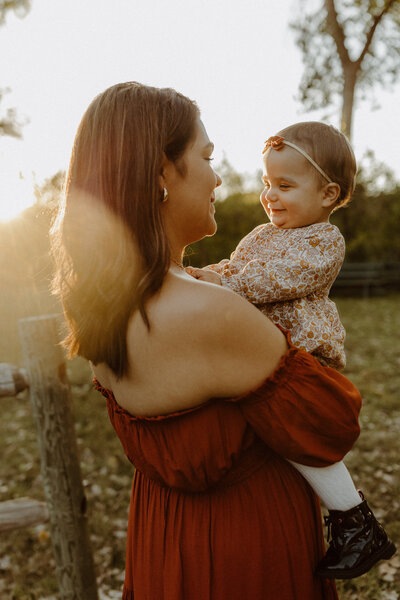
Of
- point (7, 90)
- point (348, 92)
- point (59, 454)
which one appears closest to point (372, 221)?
point (348, 92)

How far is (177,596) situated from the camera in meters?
1.54

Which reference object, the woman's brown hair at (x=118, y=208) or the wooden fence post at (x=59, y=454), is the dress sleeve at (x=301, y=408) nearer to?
the woman's brown hair at (x=118, y=208)

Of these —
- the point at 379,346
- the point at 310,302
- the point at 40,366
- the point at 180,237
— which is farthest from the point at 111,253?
the point at 379,346

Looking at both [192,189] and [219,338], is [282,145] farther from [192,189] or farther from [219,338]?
[219,338]

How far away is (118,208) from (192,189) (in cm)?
25

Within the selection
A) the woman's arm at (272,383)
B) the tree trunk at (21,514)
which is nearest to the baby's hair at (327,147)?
the woman's arm at (272,383)

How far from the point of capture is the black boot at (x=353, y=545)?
150cm

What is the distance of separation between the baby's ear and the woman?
0.48 m

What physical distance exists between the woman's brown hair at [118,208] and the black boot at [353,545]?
2.80ft

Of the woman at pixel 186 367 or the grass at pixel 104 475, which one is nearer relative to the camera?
the woman at pixel 186 367

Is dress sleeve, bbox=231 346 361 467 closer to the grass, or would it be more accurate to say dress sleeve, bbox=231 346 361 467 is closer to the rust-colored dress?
the rust-colored dress

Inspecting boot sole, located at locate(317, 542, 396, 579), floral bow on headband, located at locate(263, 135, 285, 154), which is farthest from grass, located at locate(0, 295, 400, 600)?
floral bow on headband, located at locate(263, 135, 285, 154)

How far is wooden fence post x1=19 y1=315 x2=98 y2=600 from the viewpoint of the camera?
2602mm

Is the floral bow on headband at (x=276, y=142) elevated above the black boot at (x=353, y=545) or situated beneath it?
elevated above
